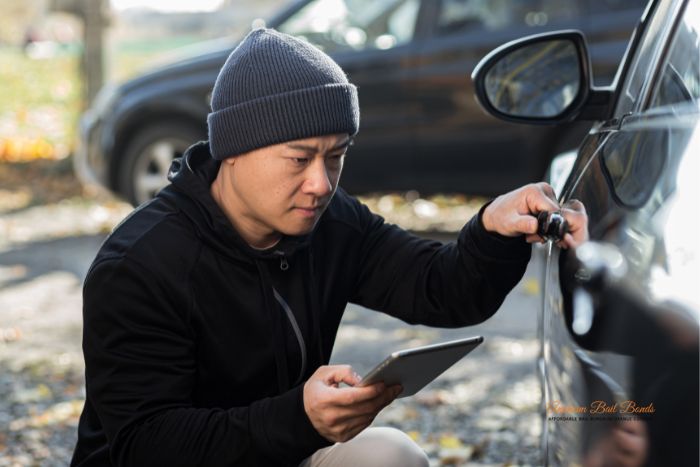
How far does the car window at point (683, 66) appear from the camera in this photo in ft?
7.03

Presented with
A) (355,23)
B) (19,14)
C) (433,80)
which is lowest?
(19,14)

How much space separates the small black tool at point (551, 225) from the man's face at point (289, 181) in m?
0.40

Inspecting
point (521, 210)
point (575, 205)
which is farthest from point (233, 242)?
point (575, 205)

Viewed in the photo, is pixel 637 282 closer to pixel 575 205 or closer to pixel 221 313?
pixel 575 205

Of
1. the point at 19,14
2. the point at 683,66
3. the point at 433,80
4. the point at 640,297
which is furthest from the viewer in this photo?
the point at 19,14

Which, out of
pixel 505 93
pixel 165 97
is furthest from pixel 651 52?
pixel 165 97

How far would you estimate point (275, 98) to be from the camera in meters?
2.43

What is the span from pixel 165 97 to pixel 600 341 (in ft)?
23.5

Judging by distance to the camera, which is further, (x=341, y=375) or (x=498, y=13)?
(x=498, y=13)

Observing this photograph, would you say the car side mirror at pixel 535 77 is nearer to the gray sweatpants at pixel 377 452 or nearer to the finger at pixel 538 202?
the finger at pixel 538 202

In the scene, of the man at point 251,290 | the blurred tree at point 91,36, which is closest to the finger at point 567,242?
the man at point 251,290

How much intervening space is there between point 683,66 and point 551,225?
1.17 feet

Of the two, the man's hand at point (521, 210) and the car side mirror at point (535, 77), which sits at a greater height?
the car side mirror at point (535, 77)

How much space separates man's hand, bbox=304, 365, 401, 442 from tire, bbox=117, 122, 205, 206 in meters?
6.64
